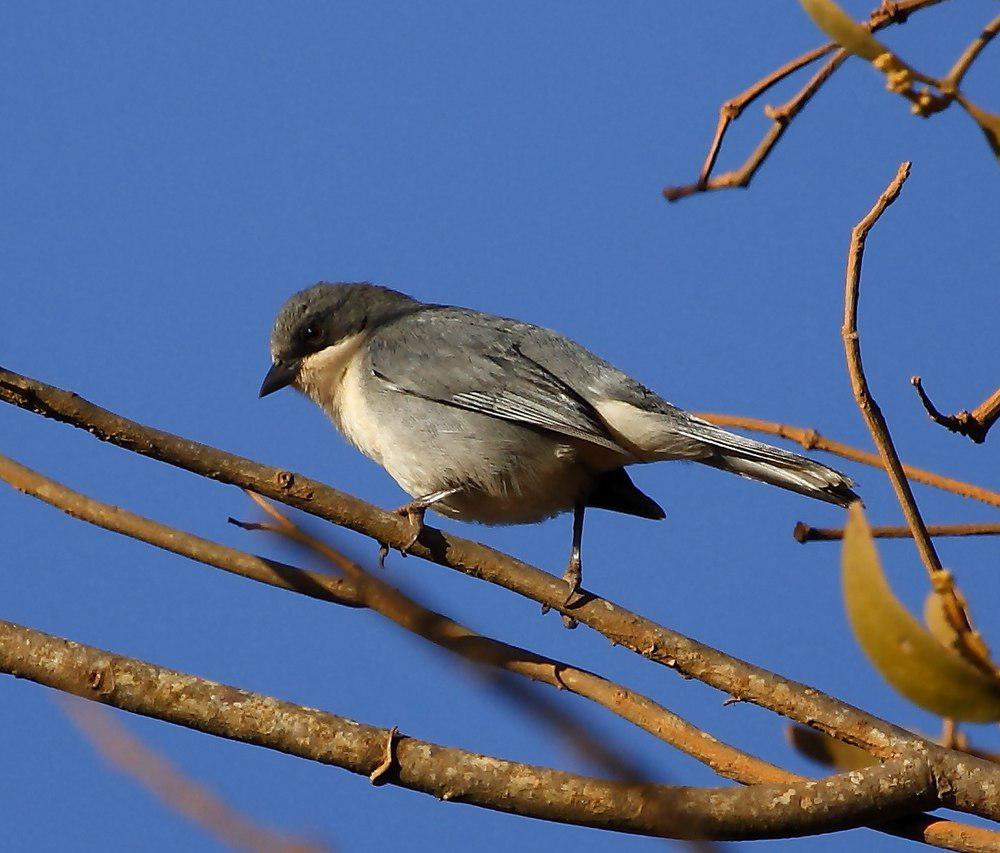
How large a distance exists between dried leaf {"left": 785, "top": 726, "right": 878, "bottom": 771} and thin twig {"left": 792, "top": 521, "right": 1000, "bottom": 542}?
39cm

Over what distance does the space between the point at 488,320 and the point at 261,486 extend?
8.83 ft

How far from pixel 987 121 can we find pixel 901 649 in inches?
28.7

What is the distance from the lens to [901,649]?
1.50 meters

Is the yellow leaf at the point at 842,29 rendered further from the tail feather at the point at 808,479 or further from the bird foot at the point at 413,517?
the tail feather at the point at 808,479

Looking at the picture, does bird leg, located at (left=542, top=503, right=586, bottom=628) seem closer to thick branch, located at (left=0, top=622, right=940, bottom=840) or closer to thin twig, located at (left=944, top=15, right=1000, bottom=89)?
thick branch, located at (left=0, top=622, right=940, bottom=840)

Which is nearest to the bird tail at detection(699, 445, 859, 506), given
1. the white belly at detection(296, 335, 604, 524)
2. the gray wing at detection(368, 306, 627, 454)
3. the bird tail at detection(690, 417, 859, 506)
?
the bird tail at detection(690, 417, 859, 506)

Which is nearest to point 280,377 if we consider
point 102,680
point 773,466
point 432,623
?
point 773,466

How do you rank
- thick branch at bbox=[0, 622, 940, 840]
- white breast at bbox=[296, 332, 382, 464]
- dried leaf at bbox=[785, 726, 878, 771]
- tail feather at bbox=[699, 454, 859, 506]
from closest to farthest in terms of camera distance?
thick branch at bbox=[0, 622, 940, 840] → dried leaf at bbox=[785, 726, 878, 771] → tail feather at bbox=[699, 454, 859, 506] → white breast at bbox=[296, 332, 382, 464]

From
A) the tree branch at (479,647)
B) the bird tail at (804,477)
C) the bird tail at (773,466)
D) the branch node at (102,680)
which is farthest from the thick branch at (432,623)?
the bird tail at (804,477)

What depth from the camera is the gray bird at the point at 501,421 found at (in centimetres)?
474

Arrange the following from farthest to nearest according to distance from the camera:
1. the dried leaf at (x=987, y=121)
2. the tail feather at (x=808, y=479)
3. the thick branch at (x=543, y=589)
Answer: the tail feather at (x=808, y=479) → the thick branch at (x=543, y=589) → the dried leaf at (x=987, y=121)

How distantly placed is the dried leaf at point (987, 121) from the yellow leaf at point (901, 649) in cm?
63

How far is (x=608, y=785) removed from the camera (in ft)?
7.08

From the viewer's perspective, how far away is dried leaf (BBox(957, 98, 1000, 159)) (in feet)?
5.67
